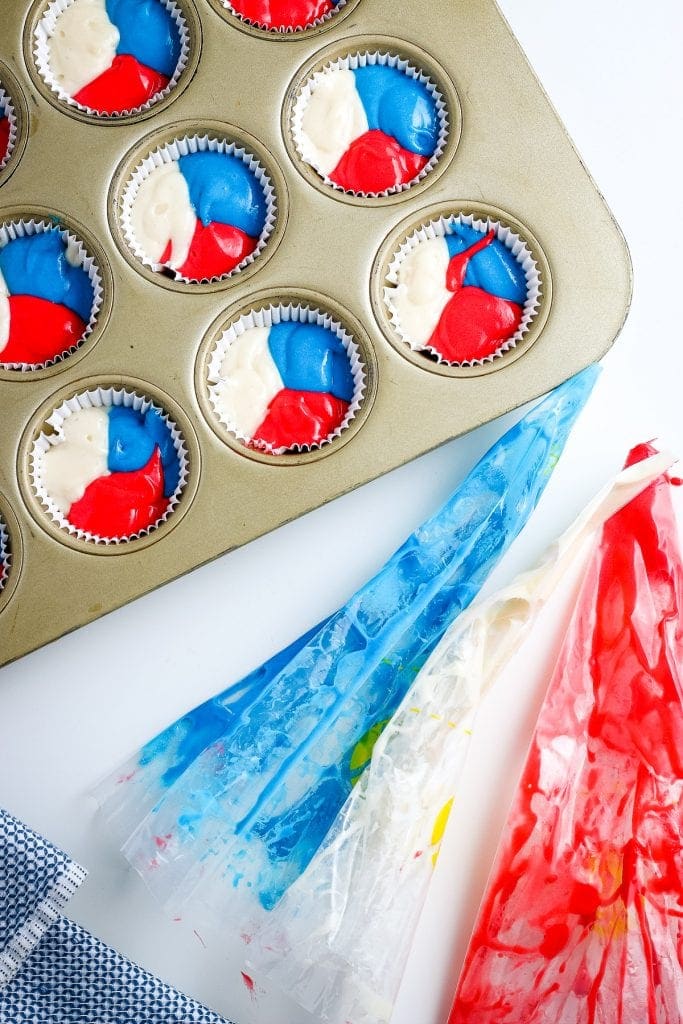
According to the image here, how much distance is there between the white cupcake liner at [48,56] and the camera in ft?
5.13

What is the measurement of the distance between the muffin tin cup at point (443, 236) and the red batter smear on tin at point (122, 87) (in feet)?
1.61

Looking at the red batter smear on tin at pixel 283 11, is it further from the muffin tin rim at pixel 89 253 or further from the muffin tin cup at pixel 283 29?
the muffin tin rim at pixel 89 253

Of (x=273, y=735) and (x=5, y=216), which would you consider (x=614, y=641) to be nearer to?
(x=273, y=735)

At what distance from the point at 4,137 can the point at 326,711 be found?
1.07 metres

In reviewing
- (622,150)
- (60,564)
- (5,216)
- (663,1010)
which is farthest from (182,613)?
(622,150)

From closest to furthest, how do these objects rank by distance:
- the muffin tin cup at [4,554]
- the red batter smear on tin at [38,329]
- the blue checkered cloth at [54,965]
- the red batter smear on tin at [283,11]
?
the blue checkered cloth at [54,965] < the muffin tin cup at [4,554] < the red batter smear on tin at [38,329] < the red batter smear on tin at [283,11]

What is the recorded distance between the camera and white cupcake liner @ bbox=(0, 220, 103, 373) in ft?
4.89

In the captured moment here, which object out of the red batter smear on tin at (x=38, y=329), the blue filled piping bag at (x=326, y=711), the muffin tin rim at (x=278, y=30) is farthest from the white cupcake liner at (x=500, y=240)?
the red batter smear on tin at (x=38, y=329)

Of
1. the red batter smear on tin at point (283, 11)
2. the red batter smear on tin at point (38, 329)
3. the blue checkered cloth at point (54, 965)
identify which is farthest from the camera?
the red batter smear on tin at point (283, 11)

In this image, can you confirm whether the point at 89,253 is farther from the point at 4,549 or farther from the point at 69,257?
the point at 4,549

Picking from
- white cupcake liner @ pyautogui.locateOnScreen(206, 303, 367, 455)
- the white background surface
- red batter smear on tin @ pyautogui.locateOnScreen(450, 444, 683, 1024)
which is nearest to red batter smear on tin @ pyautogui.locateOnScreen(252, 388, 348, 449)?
white cupcake liner @ pyautogui.locateOnScreen(206, 303, 367, 455)

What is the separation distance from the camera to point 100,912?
4.30ft

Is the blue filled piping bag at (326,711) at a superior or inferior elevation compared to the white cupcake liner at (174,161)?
inferior

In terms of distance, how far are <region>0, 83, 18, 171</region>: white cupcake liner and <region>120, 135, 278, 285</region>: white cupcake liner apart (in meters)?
0.20
